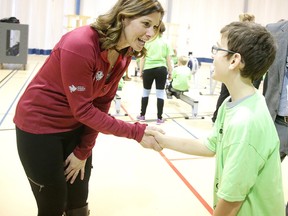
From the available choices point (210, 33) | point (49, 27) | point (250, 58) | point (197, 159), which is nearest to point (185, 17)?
point (210, 33)

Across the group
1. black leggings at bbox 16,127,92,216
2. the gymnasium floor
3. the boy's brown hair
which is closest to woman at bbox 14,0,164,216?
black leggings at bbox 16,127,92,216

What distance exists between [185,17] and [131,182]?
1018 centimetres

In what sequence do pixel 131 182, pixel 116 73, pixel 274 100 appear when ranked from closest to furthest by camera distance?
pixel 116 73 → pixel 274 100 → pixel 131 182

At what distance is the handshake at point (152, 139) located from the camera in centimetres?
166

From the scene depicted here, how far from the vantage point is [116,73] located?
1522 millimetres

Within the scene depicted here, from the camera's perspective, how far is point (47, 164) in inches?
55.6

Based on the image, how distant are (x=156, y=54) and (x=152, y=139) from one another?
10.2 feet

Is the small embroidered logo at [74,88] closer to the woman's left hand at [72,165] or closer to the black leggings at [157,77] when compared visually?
the woman's left hand at [72,165]

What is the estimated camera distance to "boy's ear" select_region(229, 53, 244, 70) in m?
1.20

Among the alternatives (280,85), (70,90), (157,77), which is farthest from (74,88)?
(157,77)

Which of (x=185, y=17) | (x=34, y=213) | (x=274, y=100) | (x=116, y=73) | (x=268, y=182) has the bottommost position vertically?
(x=34, y=213)

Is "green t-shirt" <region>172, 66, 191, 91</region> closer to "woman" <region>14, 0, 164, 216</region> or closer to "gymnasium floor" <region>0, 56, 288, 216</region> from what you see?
"gymnasium floor" <region>0, 56, 288, 216</region>

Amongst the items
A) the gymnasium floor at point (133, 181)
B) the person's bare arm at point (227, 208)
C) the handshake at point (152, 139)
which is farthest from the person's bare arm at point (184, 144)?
the gymnasium floor at point (133, 181)

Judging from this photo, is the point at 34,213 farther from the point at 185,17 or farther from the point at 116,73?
the point at 185,17
